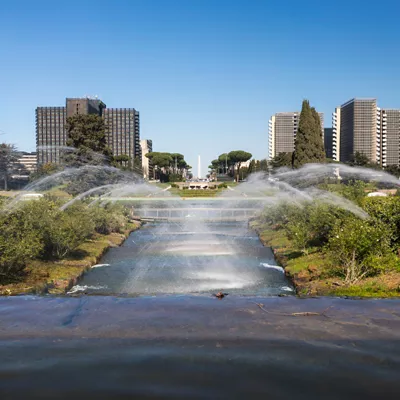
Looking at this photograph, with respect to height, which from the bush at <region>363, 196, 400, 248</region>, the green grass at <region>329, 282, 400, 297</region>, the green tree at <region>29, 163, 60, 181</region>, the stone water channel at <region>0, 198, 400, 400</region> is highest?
the green tree at <region>29, 163, 60, 181</region>

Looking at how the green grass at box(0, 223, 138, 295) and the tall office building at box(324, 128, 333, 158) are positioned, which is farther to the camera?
the tall office building at box(324, 128, 333, 158)

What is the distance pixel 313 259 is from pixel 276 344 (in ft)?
44.9

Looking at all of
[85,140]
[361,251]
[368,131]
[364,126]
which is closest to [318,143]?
[85,140]

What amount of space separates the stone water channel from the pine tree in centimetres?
4494

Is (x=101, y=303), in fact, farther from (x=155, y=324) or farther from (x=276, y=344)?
(x=276, y=344)

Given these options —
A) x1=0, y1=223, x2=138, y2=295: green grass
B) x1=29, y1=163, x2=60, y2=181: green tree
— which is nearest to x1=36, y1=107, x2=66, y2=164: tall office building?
x1=29, y1=163, x2=60, y2=181: green tree

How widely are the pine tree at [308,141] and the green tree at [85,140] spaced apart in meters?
20.5

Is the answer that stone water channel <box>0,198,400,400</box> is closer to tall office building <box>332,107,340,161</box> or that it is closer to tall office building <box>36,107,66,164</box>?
tall office building <box>332,107,340,161</box>

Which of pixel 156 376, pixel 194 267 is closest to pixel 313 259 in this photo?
pixel 194 267

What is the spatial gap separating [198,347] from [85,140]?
4504cm

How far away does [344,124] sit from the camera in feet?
557

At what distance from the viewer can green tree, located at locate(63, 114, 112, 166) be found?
50.3 metres

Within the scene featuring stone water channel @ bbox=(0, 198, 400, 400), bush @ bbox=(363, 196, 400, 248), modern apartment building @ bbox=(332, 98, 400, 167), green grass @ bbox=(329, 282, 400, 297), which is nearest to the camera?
stone water channel @ bbox=(0, 198, 400, 400)

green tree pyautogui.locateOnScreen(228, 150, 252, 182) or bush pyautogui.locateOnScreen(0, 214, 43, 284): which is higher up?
green tree pyautogui.locateOnScreen(228, 150, 252, 182)
